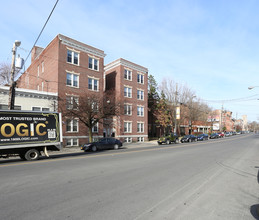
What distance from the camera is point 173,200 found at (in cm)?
523

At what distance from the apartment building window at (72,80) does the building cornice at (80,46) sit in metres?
4.04

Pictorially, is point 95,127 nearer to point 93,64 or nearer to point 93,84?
point 93,84

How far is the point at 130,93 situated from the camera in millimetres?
35875

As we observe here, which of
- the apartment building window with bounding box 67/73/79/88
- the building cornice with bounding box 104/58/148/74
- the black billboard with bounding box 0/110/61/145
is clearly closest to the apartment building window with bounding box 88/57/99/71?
the apartment building window with bounding box 67/73/79/88

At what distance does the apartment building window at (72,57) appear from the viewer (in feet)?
89.9

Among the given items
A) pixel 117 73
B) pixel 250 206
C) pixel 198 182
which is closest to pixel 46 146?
pixel 198 182

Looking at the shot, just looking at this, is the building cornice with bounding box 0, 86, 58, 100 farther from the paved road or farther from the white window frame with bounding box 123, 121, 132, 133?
the paved road

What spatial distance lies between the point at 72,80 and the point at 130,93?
1169 cm

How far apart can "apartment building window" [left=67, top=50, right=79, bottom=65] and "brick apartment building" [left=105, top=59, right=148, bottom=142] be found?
27.3 ft

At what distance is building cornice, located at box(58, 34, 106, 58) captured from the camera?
26781 millimetres

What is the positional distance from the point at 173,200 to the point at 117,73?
3098cm

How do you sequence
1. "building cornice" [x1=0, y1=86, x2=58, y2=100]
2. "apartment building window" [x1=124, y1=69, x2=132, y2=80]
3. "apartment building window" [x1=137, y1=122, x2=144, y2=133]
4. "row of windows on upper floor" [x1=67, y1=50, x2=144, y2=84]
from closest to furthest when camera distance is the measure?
"building cornice" [x1=0, y1=86, x2=58, y2=100]
"row of windows on upper floor" [x1=67, y1=50, x2=144, y2=84]
"apartment building window" [x1=124, y1=69, x2=132, y2=80]
"apartment building window" [x1=137, y1=122, x2=144, y2=133]

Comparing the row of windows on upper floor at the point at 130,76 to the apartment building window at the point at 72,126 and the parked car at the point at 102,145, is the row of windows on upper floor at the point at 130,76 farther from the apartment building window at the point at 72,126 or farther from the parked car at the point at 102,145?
the parked car at the point at 102,145

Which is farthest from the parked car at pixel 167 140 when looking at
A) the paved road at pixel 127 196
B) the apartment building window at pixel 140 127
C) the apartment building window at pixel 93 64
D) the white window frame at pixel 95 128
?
the paved road at pixel 127 196
